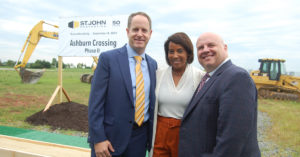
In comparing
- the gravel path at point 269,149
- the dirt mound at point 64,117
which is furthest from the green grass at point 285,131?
the dirt mound at point 64,117

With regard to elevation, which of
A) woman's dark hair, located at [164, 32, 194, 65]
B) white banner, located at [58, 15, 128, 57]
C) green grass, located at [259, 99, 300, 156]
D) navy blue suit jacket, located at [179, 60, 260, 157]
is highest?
white banner, located at [58, 15, 128, 57]

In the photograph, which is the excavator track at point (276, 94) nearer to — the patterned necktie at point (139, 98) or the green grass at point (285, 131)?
the green grass at point (285, 131)

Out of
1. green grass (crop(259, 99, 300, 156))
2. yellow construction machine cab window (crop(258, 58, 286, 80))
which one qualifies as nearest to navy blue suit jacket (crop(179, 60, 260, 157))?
green grass (crop(259, 99, 300, 156))

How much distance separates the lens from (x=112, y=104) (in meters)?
1.83

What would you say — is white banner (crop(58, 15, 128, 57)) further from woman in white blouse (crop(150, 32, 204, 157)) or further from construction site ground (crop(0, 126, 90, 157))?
woman in white blouse (crop(150, 32, 204, 157))

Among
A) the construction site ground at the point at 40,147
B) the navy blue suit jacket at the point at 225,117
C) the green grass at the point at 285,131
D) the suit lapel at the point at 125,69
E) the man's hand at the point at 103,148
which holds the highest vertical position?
the suit lapel at the point at 125,69

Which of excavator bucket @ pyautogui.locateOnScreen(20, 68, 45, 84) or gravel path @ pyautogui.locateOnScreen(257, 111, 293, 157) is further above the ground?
excavator bucket @ pyautogui.locateOnScreen(20, 68, 45, 84)

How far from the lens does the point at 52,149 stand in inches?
125

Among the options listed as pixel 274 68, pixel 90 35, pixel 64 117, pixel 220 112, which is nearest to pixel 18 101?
pixel 64 117

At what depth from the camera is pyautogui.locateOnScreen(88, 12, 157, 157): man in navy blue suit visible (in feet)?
5.89

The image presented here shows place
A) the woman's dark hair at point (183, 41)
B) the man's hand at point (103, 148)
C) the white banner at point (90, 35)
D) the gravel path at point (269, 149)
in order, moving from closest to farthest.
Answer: the man's hand at point (103, 148) < the woman's dark hair at point (183, 41) < the gravel path at point (269, 149) < the white banner at point (90, 35)

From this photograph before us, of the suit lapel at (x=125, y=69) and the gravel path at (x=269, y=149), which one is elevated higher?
the suit lapel at (x=125, y=69)

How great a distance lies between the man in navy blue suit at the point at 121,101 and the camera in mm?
1795

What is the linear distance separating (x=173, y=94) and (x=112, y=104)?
57 centimetres
